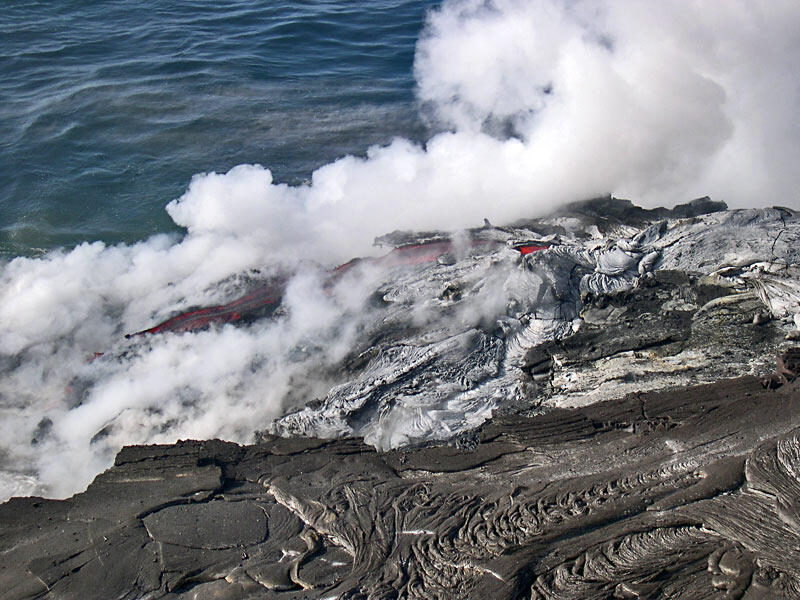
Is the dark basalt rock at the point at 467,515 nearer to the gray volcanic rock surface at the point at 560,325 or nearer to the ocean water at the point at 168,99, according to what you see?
the gray volcanic rock surface at the point at 560,325

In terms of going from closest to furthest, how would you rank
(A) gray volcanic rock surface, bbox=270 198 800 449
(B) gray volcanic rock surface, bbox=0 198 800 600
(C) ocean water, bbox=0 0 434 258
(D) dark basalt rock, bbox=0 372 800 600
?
1. (D) dark basalt rock, bbox=0 372 800 600
2. (B) gray volcanic rock surface, bbox=0 198 800 600
3. (A) gray volcanic rock surface, bbox=270 198 800 449
4. (C) ocean water, bbox=0 0 434 258

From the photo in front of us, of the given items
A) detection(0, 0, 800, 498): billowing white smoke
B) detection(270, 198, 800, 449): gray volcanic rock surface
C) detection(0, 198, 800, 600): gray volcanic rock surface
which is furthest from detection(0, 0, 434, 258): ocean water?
detection(0, 198, 800, 600): gray volcanic rock surface

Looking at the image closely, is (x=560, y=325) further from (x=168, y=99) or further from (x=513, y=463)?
(x=168, y=99)

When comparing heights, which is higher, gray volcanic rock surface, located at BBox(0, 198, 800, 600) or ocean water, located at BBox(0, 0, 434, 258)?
ocean water, located at BBox(0, 0, 434, 258)

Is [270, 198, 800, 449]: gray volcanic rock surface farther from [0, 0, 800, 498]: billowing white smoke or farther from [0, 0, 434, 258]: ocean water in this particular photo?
[0, 0, 434, 258]: ocean water

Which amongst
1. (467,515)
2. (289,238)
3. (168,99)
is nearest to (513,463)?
(467,515)

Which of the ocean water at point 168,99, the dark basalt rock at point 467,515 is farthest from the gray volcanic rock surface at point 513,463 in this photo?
the ocean water at point 168,99
